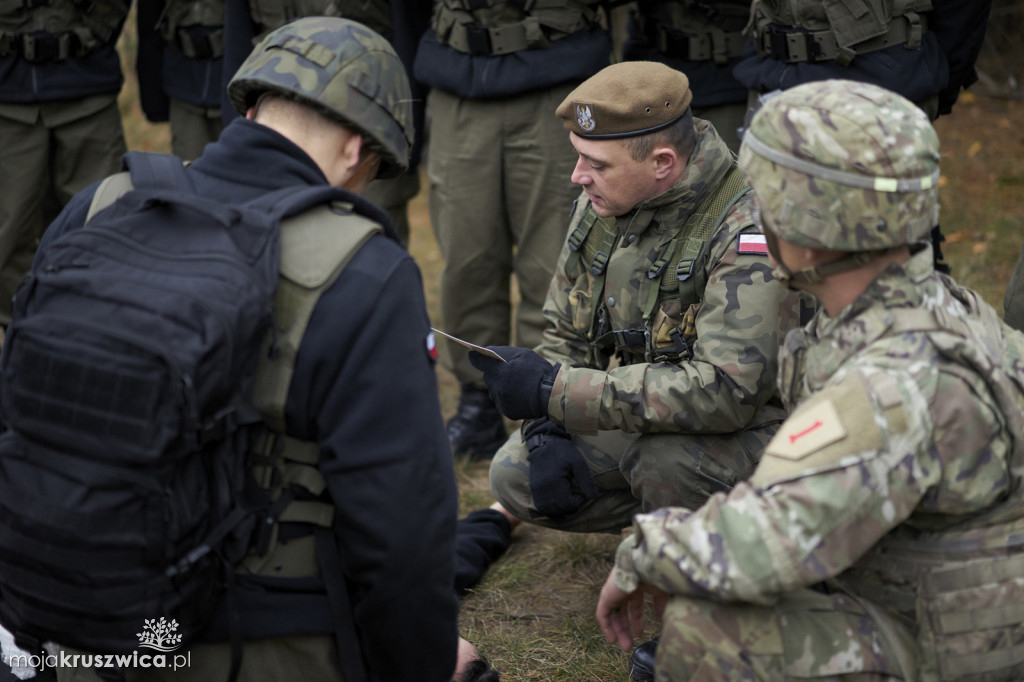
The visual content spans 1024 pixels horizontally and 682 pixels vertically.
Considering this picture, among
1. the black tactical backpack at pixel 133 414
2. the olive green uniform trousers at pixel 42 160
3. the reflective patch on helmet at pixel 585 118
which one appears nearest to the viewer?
the black tactical backpack at pixel 133 414

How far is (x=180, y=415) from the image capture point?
1.94 m

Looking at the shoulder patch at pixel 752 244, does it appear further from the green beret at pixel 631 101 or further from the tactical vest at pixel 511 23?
the tactical vest at pixel 511 23

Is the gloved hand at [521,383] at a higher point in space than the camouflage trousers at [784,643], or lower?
lower

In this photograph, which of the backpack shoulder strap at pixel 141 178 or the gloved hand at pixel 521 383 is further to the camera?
the gloved hand at pixel 521 383

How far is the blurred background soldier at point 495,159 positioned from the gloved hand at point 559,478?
1314 millimetres

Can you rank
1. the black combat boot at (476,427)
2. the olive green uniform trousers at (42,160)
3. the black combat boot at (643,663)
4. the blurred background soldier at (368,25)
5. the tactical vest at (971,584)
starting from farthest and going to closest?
1. the olive green uniform trousers at (42,160)
2. the blurred background soldier at (368,25)
3. the black combat boot at (476,427)
4. the black combat boot at (643,663)
5. the tactical vest at (971,584)

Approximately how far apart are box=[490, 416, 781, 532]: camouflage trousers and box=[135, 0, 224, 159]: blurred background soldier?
297cm

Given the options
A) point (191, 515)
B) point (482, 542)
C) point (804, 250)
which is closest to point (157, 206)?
point (191, 515)

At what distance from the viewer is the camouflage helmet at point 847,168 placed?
6.93 feet

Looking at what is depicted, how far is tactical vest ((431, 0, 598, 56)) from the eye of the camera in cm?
448

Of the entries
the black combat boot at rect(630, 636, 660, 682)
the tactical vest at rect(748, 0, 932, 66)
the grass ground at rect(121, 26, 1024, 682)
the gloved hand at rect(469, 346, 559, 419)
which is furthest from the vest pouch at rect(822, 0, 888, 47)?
the black combat boot at rect(630, 636, 660, 682)

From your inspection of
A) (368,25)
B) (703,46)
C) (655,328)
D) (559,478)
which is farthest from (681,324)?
(368,25)

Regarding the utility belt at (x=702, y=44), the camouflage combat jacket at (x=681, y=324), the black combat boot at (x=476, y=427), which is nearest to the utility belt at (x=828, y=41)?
the utility belt at (x=702, y=44)

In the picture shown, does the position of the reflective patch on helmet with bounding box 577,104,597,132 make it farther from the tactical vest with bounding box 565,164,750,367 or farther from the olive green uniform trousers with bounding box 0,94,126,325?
the olive green uniform trousers with bounding box 0,94,126,325
